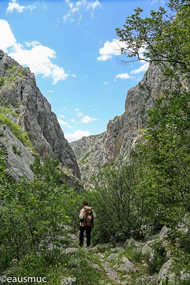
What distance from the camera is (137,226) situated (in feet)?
34.1

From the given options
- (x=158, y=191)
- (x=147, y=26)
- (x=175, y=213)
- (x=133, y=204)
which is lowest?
(x=133, y=204)

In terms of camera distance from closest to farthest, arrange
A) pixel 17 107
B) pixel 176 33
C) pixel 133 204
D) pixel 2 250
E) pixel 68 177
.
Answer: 1. pixel 2 250
2. pixel 176 33
3. pixel 133 204
4. pixel 68 177
5. pixel 17 107

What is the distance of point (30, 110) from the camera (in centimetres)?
4594

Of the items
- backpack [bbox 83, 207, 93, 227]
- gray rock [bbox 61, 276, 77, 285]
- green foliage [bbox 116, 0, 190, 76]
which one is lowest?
gray rock [bbox 61, 276, 77, 285]

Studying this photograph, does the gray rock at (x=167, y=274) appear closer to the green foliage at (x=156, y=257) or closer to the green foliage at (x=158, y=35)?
the green foliage at (x=156, y=257)

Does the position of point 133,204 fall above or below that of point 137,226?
above

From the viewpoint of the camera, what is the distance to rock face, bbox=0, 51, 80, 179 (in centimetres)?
4102

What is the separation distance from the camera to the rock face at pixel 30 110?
41.0 m

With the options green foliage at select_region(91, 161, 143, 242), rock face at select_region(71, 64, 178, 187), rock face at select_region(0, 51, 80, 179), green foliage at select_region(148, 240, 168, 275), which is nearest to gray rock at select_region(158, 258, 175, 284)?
green foliage at select_region(148, 240, 168, 275)

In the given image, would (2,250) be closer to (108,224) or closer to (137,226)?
(108,224)

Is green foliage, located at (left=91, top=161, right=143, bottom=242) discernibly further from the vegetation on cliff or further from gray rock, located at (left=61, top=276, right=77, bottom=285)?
gray rock, located at (left=61, top=276, right=77, bottom=285)

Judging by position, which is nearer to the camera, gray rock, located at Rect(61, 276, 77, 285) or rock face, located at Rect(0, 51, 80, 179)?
gray rock, located at Rect(61, 276, 77, 285)

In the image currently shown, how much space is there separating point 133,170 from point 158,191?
5.04 metres

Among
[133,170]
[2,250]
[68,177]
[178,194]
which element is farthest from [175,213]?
[68,177]
